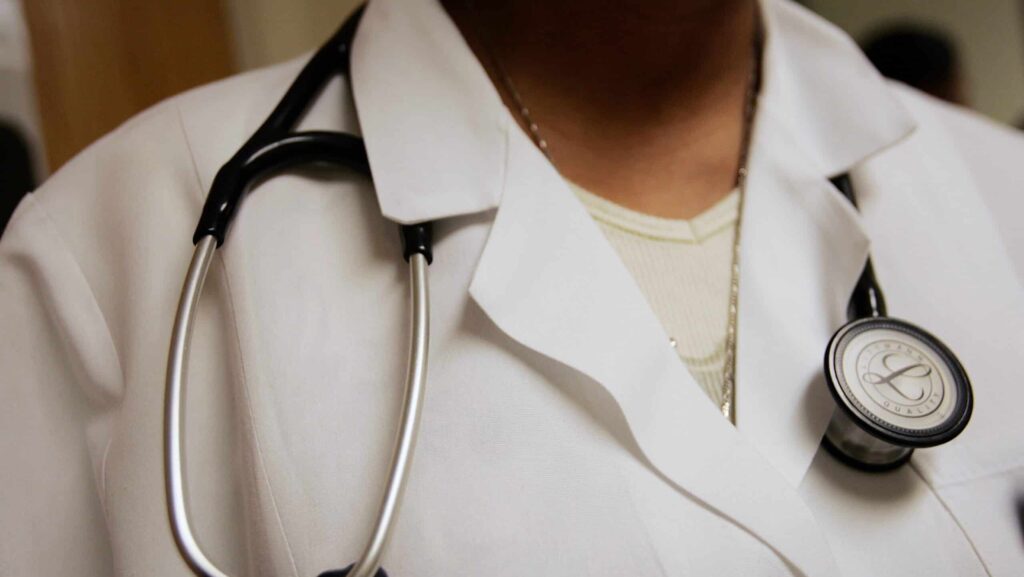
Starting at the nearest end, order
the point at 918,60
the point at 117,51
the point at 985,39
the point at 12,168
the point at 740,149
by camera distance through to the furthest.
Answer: the point at 740,149, the point at 12,168, the point at 117,51, the point at 918,60, the point at 985,39

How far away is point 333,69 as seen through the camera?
1.98 ft

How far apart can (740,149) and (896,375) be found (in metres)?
0.26

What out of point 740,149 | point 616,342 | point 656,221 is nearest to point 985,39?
point 740,149

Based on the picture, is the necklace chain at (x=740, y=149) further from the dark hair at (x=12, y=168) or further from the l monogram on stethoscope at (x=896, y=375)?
the dark hair at (x=12, y=168)

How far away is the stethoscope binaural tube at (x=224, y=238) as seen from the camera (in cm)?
39

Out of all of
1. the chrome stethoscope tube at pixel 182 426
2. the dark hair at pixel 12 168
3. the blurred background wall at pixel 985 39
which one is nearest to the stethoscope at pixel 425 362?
the chrome stethoscope tube at pixel 182 426

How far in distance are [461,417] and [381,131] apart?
8.7 inches

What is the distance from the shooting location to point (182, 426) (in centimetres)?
41

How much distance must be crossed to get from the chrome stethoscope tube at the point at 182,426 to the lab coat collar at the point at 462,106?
8 centimetres

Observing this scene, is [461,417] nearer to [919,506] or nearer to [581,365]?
[581,365]

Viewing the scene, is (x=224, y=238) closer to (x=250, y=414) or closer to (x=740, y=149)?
(x=250, y=414)

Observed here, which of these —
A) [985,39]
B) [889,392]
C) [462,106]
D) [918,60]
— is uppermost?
[462,106]

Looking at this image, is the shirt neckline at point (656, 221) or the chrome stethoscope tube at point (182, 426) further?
the shirt neckline at point (656, 221)

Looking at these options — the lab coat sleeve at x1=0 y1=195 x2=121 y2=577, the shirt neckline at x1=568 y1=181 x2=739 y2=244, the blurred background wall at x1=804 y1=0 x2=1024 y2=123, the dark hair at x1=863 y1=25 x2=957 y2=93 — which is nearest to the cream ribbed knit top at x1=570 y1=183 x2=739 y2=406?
the shirt neckline at x1=568 y1=181 x2=739 y2=244
